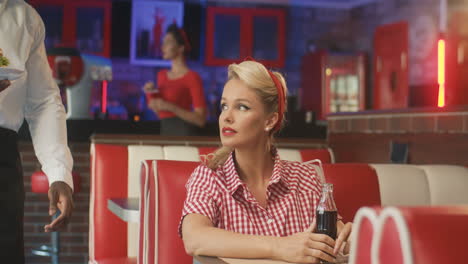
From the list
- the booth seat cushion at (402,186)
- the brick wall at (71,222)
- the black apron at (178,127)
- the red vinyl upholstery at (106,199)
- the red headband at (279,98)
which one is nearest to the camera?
the red headband at (279,98)

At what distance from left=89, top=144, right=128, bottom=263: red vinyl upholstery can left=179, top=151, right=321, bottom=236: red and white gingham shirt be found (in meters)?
1.13

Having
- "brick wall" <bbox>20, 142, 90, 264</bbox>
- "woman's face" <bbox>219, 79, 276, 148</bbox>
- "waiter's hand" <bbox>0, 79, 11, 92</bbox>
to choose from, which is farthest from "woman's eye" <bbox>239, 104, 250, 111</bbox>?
"brick wall" <bbox>20, 142, 90, 264</bbox>

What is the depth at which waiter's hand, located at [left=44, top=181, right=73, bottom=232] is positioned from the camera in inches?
68.1

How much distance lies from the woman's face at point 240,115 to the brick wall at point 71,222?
3204 millimetres

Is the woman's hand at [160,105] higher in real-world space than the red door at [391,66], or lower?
lower

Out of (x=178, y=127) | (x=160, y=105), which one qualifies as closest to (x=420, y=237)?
(x=160, y=105)

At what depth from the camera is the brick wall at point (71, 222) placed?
4.95m

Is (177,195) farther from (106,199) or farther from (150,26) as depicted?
(150,26)

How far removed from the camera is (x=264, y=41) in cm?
889

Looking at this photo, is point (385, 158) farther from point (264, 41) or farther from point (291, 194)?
point (264, 41)

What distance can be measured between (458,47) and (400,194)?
Answer: 5.05m

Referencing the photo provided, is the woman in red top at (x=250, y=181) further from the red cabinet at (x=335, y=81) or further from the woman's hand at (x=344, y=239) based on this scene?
the red cabinet at (x=335, y=81)

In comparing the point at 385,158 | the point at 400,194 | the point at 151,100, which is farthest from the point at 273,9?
the point at 400,194

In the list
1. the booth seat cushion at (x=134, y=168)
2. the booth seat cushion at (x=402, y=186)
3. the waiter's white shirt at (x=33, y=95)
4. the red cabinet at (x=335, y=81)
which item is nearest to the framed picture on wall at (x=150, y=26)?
the red cabinet at (x=335, y=81)
